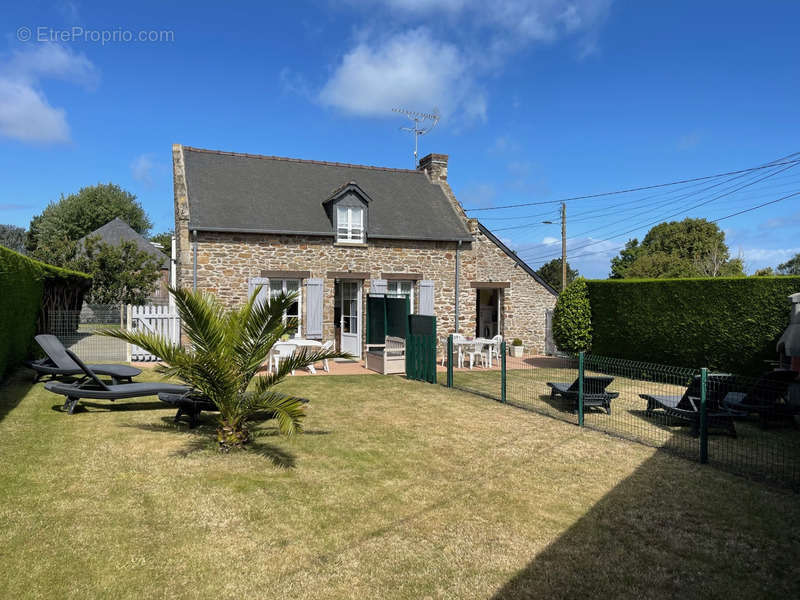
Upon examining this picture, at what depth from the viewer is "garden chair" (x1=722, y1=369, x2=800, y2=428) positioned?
813 cm

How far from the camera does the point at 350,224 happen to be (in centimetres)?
1645

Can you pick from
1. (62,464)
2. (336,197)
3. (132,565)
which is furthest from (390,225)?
(132,565)

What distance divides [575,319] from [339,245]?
22.9ft

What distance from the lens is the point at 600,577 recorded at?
12.2ft

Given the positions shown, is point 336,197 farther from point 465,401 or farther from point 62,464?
point 62,464

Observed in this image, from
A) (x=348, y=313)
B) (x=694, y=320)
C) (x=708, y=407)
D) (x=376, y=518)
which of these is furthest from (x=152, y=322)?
(x=694, y=320)

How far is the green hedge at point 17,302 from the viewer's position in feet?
31.5

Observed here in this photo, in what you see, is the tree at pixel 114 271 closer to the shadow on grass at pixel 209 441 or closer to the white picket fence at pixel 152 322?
the white picket fence at pixel 152 322

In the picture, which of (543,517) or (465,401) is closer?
(543,517)

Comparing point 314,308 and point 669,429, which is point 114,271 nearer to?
point 314,308

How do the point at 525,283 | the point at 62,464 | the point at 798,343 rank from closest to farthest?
the point at 62,464
the point at 798,343
the point at 525,283

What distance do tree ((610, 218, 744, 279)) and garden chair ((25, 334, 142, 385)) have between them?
33.1m

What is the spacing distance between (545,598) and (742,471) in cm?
389

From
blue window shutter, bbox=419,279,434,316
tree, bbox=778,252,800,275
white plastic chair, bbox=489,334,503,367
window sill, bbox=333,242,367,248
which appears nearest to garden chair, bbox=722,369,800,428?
white plastic chair, bbox=489,334,503,367
